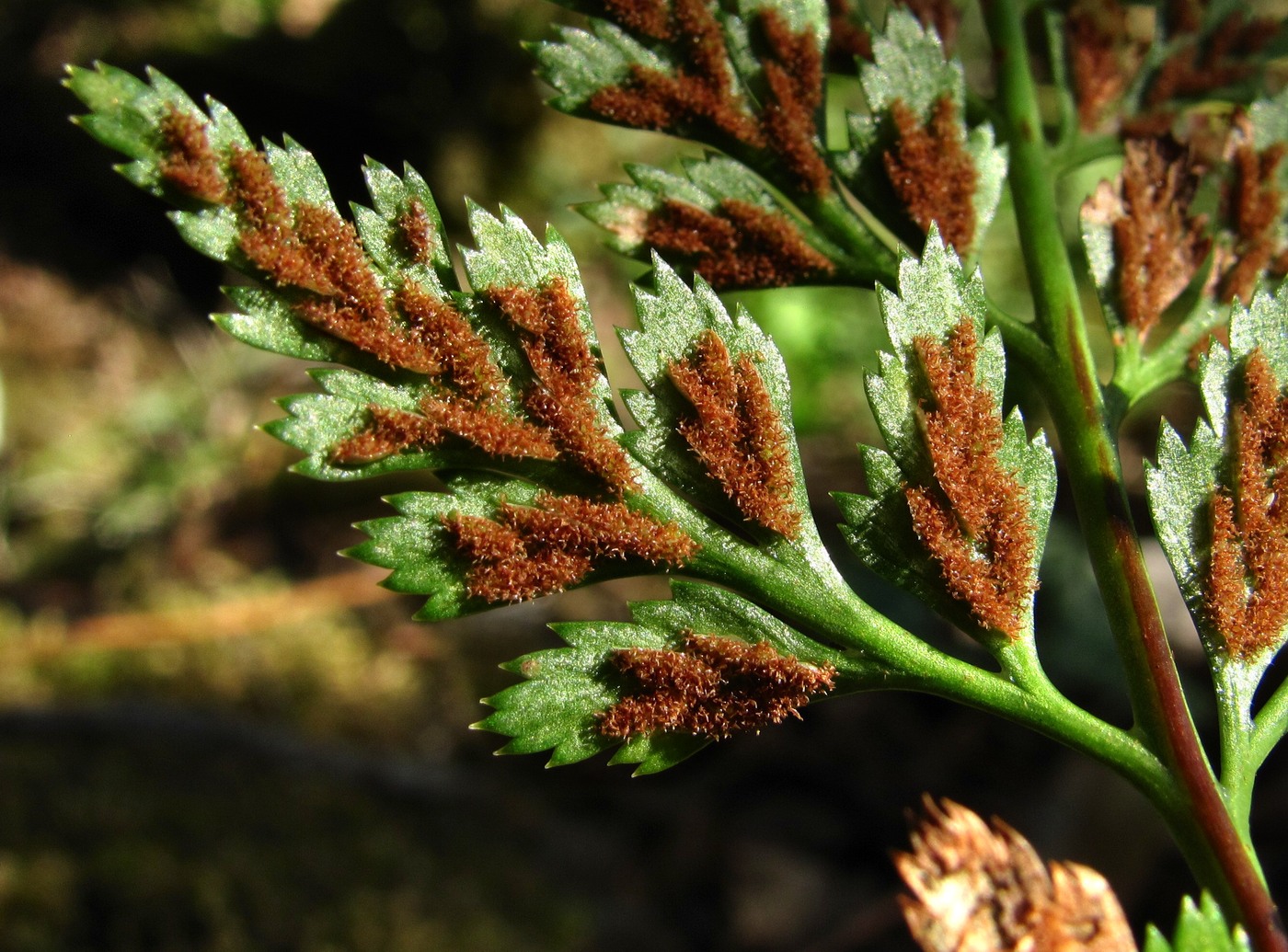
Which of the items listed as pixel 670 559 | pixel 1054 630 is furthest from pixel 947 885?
pixel 1054 630

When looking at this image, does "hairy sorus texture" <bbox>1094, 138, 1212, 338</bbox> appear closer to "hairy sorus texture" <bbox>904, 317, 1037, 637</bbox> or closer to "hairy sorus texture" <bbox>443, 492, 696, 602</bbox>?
"hairy sorus texture" <bbox>904, 317, 1037, 637</bbox>

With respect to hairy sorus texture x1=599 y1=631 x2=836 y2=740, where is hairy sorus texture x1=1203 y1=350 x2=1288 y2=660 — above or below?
above

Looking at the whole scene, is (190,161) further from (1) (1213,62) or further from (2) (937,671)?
(1) (1213,62)

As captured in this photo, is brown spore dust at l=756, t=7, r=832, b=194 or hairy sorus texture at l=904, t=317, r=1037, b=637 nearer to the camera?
hairy sorus texture at l=904, t=317, r=1037, b=637

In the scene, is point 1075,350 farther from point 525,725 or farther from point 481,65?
point 481,65

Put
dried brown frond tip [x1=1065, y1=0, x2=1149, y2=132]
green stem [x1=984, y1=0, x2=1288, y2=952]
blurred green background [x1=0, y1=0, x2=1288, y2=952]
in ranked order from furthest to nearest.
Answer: blurred green background [x1=0, y1=0, x2=1288, y2=952]
dried brown frond tip [x1=1065, y1=0, x2=1149, y2=132]
green stem [x1=984, y1=0, x2=1288, y2=952]

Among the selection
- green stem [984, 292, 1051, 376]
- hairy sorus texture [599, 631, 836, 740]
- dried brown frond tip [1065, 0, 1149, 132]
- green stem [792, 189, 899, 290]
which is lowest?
hairy sorus texture [599, 631, 836, 740]

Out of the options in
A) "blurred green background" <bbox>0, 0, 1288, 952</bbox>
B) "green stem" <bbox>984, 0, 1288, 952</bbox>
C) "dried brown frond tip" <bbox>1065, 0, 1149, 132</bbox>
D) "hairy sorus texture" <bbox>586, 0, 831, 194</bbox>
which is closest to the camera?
"green stem" <bbox>984, 0, 1288, 952</bbox>

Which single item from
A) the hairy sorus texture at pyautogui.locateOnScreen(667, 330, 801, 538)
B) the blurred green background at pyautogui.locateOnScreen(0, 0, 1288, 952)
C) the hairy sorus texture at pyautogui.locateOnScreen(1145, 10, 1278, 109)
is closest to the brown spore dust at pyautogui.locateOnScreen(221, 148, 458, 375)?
the hairy sorus texture at pyautogui.locateOnScreen(667, 330, 801, 538)

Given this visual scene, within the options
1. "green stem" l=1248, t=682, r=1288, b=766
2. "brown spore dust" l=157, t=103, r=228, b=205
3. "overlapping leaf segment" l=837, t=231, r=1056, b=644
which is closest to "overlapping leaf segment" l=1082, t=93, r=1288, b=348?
"overlapping leaf segment" l=837, t=231, r=1056, b=644
